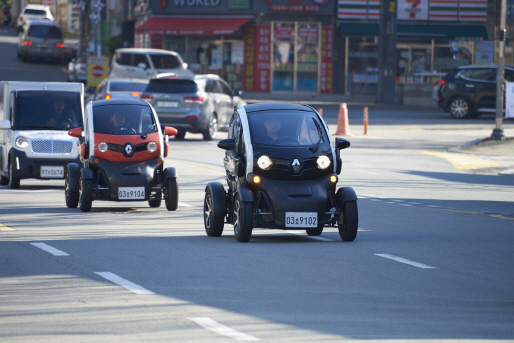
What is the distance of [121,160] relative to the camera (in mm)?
14961

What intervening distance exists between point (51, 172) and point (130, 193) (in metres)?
3.70

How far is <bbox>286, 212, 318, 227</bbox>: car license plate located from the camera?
11.4m

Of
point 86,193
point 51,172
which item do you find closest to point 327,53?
point 51,172

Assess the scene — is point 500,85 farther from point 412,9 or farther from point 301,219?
point 412,9

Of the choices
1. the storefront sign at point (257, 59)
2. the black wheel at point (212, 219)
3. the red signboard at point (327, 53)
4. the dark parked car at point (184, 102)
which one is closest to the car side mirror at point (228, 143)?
the black wheel at point (212, 219)

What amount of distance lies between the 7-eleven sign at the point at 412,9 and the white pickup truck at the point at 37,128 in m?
32.6

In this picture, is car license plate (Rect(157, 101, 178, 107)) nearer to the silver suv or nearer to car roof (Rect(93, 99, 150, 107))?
car roof (Rect(93, 99, 150, 107))

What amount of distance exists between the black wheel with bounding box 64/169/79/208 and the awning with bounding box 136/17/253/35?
1325 inches

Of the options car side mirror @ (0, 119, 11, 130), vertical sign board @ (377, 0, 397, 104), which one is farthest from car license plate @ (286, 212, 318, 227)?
vertical sign board @ (377, 0, 397, 104)

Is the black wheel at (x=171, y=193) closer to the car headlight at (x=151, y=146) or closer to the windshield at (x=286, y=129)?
the car headlight at (x=151, y=146)

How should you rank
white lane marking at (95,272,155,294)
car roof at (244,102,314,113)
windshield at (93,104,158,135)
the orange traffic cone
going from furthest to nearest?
the orange traffic cone → windshield at (93,104,158,135) → car roof at (244,102,314,113) → white lane marking at (95,272,155,294)

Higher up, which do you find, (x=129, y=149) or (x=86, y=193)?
(x=129, y=149)

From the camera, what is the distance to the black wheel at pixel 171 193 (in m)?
14.8

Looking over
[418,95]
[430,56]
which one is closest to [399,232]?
[418,95]
